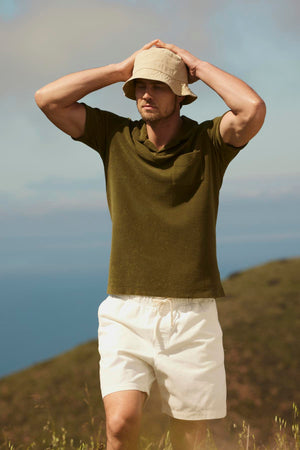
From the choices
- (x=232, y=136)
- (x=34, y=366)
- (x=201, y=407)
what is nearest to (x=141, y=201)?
(x=232, y=136)

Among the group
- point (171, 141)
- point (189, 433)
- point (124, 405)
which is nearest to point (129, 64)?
point (171, 141)

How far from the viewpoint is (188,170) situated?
4.18 meters

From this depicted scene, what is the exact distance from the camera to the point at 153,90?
13.6ft

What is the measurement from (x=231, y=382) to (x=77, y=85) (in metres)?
4.01

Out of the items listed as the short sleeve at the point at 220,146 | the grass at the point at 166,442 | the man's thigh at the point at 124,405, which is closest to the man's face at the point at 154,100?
the short sleeve at the point at 220,146

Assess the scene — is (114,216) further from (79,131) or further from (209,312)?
(209,312)

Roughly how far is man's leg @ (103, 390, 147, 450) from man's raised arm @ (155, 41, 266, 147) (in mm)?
2018

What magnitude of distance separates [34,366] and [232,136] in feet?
15.5

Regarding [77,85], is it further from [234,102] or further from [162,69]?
[234,102]

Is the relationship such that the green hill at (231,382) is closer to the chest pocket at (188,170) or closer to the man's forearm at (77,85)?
the chest pocket at (188,170)

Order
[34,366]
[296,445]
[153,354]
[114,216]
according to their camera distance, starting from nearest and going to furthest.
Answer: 1. [153,354]
2. [114,216]
3. [296,445]
4. [34,366]

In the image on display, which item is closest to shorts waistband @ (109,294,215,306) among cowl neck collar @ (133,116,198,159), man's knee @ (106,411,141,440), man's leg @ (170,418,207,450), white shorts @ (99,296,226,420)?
white shorts @ (99,296,226,420)

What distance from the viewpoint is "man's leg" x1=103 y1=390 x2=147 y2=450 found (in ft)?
12.3

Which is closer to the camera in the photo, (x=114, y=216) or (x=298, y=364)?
(x=114, y=216)
